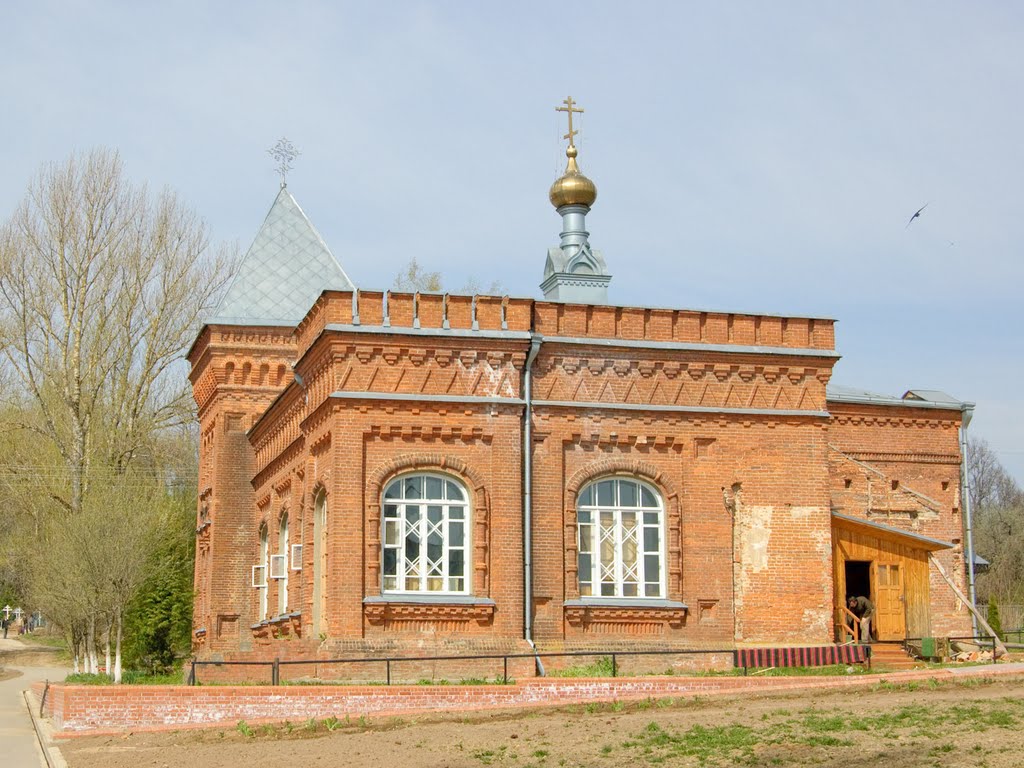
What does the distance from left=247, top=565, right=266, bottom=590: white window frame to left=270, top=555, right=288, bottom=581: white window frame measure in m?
1.83

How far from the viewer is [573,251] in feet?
86.1

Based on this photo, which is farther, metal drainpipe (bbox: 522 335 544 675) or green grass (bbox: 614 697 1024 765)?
metal drainpipe (bbox: 522 335 544 675)

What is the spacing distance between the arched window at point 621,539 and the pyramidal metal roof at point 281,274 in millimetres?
10054

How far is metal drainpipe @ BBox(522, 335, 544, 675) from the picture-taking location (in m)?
20.8

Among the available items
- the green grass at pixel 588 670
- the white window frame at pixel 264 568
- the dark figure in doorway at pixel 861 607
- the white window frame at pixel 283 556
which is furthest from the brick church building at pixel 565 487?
the white window frame at pixel 264 568

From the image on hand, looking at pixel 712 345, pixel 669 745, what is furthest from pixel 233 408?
pixel 669 745

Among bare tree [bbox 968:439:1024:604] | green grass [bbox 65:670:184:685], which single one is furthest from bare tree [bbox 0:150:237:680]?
bare tree [bbox 968:439:1024:604]

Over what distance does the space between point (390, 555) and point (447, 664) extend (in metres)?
1.89

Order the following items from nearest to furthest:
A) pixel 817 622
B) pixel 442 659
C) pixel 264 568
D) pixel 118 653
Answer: pixel 442 659, pixel 817 622, pixel 264 568, pixel 118 653

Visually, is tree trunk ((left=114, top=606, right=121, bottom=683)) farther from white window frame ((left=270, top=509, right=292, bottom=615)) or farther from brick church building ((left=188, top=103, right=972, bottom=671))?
brick church building ((left=188, top=103, right=972, bottom=671))

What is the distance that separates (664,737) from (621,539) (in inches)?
285

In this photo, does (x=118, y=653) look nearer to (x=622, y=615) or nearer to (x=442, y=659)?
(x=442, y=659)

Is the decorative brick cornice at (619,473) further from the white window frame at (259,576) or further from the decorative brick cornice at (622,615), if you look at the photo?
the white window frame at (259,576)

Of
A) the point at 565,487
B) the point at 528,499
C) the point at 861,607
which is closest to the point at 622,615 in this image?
the point at 565,487
